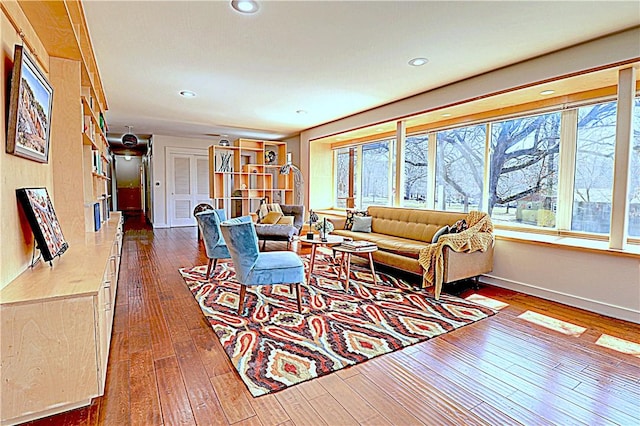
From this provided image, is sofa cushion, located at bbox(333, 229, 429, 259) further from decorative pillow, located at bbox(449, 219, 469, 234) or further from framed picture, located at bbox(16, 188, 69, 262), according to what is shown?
framed picture, located at bbox(16, 188, 69, 262)

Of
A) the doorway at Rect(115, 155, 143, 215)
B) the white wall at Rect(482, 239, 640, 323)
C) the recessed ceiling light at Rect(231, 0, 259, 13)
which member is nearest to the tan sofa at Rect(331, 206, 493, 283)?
the white wall at Rect(482, 239, 640, 323)

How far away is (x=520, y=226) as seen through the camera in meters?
4.49

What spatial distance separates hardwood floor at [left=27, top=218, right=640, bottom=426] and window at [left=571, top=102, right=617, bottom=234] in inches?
51.0

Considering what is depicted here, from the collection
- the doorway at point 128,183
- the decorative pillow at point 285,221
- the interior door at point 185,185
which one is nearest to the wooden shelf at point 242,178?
the decorative pillow at point 285,221

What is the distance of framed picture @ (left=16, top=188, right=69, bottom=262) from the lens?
192 cm

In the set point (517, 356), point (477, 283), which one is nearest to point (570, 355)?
point (517, 356)

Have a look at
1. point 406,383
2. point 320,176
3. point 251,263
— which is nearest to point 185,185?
point 320,176

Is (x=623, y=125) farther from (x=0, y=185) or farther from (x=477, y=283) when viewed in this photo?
(x=0, y=185)

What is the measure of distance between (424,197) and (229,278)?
360 centimetres

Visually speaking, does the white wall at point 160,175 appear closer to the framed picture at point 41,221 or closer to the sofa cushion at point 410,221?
the sofa cushion at point 410,221

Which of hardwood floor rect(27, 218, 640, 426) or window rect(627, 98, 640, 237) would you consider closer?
hardwood floor rect(27, 218, 640, 426)

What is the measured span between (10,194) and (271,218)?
459 centimetres

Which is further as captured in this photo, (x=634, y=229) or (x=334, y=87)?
(x=334, y=87)

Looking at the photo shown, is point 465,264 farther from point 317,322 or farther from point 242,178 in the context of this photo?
point 242,178
